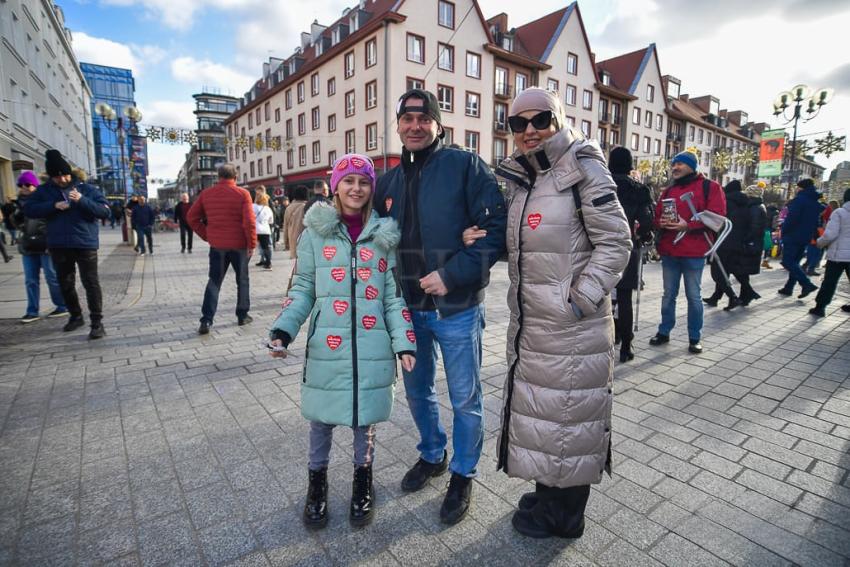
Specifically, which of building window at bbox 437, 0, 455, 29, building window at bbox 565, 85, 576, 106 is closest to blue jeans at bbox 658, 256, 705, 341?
building window at bbox 437, 0, 455, 29

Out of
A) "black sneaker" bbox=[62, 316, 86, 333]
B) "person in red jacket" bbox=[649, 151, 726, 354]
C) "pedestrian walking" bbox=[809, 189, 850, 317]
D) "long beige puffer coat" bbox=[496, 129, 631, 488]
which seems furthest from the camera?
"pedestrian walking" bbox=[809, 189, 850, 317]

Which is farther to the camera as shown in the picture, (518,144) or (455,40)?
(455,40)

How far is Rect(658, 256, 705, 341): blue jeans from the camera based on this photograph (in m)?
4.93

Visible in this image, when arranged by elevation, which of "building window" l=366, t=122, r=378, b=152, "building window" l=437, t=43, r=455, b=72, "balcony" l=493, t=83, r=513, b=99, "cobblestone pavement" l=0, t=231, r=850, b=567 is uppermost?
"building window" l=437, t=43, r=455, b=72

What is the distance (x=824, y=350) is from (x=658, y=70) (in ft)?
157

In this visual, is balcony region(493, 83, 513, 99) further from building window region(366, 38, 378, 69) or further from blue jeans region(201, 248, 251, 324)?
blue jeans region(201, 248, 251, 324)

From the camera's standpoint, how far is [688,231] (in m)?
4.83

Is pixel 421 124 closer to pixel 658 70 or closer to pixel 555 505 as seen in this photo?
pixel 555 505

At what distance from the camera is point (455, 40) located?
28.3 m

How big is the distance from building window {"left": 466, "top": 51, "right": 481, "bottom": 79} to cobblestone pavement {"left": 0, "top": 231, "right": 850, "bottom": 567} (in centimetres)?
2853

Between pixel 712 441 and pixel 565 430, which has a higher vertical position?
pixel 565 430

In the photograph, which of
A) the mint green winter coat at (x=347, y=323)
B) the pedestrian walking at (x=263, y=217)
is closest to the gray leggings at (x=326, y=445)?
the mint green winter coat at (x=347, y=323)

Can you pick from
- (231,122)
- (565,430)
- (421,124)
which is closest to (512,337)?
(565,430)

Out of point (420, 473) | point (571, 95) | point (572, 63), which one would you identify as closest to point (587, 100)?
point (571, 95)
